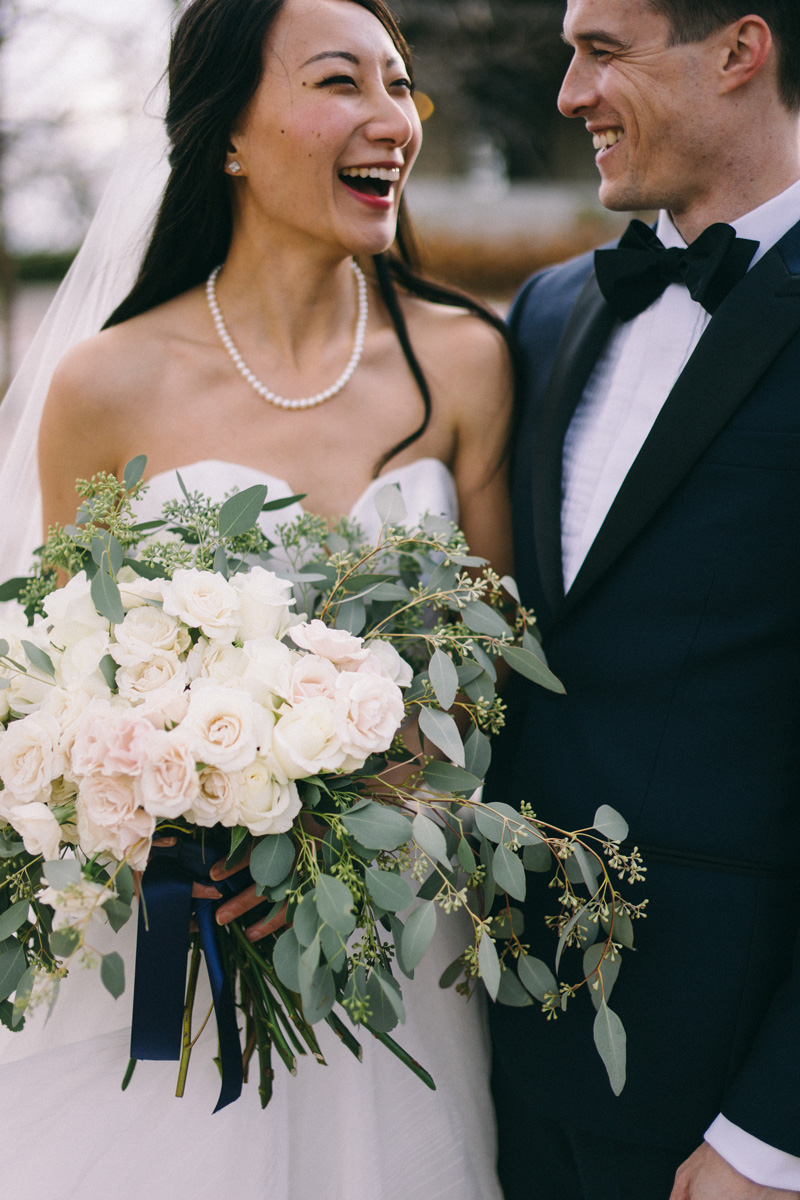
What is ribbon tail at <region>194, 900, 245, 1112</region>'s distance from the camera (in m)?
1.53

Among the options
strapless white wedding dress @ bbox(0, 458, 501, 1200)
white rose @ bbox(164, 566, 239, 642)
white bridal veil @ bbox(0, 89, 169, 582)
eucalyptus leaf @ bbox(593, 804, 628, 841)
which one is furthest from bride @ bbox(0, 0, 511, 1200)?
eucalyptus leaf @ bbox(593, 804, 628, 841)

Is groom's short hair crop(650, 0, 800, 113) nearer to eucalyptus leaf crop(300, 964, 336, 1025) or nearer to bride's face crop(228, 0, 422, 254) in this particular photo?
bride's face crop(228, 0, 422, 254)

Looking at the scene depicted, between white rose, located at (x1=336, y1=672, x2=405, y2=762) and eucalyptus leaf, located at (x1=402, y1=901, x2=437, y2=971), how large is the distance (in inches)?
9.2

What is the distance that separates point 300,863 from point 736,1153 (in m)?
0.87

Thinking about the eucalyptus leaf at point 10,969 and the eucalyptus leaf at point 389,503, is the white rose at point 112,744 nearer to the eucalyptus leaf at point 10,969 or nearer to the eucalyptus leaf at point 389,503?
the eucalyptus leaf at point 10,969

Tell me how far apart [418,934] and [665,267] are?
4.28 ft

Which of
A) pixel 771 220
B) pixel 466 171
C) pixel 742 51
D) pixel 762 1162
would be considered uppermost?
pixel 466 171

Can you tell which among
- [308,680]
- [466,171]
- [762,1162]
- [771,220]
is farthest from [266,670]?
[466,171]

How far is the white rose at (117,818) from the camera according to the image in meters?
1.31

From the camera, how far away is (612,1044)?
147 cm

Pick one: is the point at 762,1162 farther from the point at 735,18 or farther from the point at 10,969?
the point at 735,18

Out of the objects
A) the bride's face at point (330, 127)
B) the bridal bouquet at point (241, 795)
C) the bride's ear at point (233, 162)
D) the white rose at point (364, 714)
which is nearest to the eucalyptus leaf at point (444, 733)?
the bridal bouquet at point (241, 795)

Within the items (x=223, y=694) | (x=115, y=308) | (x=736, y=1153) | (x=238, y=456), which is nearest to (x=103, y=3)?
(x=115, y=308)

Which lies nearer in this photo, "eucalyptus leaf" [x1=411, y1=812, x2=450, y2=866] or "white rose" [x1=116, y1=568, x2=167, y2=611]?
"eucalyptus leaf" [x1=411, y1=812, x2=450, y2=866]
